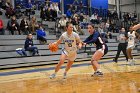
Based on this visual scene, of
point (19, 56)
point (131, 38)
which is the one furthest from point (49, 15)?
point (131, 38)

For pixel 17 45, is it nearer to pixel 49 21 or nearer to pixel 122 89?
pixel 49 21

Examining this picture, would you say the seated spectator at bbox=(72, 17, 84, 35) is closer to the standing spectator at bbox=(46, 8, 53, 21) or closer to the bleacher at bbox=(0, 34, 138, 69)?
the standing spectator at bbox=(46, 8, 53, 21)

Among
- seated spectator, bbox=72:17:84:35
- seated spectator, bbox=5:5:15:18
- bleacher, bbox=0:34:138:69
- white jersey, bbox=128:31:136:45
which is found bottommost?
bleacher, bbox=0:34:138:69

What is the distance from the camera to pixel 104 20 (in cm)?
2798

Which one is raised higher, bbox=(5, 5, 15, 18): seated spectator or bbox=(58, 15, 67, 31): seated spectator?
bbox=(5, 5, 15, 18): seated spectator

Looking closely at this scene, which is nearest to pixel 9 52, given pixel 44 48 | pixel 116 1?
pixel 44 48

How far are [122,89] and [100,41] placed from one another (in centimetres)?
368

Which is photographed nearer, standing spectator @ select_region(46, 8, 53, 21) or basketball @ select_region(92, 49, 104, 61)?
basketball @ select_region(92, 49, 104, 61)

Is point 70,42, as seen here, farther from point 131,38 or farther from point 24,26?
point 24,26

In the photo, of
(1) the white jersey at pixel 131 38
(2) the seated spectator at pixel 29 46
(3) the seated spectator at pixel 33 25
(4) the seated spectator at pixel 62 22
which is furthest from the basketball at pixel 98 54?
(4) the seated spectator at pixel 62 22

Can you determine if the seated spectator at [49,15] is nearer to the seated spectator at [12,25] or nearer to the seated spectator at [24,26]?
the seated spectator at [24,26]

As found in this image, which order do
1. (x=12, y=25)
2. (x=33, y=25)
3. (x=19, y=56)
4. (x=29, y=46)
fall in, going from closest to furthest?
(x=19, y=56), (x=29, y=46), (x=12, y=25), (x=33, y=25)

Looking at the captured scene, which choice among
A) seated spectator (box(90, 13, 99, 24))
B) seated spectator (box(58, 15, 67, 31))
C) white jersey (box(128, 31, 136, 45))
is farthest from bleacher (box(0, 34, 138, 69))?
seated spectator (box(90, 13, 99, 24))

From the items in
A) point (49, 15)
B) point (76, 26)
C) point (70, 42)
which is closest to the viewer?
point (70, 42)
